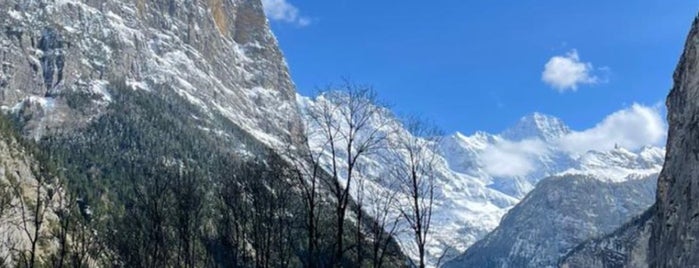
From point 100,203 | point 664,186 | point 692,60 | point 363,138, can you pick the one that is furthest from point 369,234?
point 100,203

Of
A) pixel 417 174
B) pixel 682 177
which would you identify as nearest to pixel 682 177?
pixel 682 177

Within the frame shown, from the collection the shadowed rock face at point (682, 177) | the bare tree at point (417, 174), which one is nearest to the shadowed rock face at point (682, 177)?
the shadowed rock face at point (682, 177)

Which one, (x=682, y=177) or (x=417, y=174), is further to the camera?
(x=682, y=177)

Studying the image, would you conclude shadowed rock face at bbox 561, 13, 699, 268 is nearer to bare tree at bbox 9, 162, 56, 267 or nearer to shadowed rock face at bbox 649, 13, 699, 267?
A: shadowed rock face at bbox 649, 13, 699, 267

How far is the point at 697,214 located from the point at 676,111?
25.5 meters

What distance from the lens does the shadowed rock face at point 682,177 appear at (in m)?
92.3

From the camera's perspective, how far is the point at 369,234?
41.0 metres

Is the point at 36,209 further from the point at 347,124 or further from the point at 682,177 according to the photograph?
the point at 682,177

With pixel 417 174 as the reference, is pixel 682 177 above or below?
above

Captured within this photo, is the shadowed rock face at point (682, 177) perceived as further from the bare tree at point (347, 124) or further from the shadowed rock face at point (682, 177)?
the bare tree at point (347, 124)

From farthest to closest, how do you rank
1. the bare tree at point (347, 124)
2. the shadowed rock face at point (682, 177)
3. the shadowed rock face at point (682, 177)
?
the shadowed rock face at point (682, 177) < the shadowed rock face at point (682, 177) < the bare tree at point (347, 124)

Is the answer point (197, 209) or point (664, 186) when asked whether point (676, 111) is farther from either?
point (197, 209)

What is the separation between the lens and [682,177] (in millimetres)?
100062

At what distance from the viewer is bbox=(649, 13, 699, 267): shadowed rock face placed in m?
92.3
